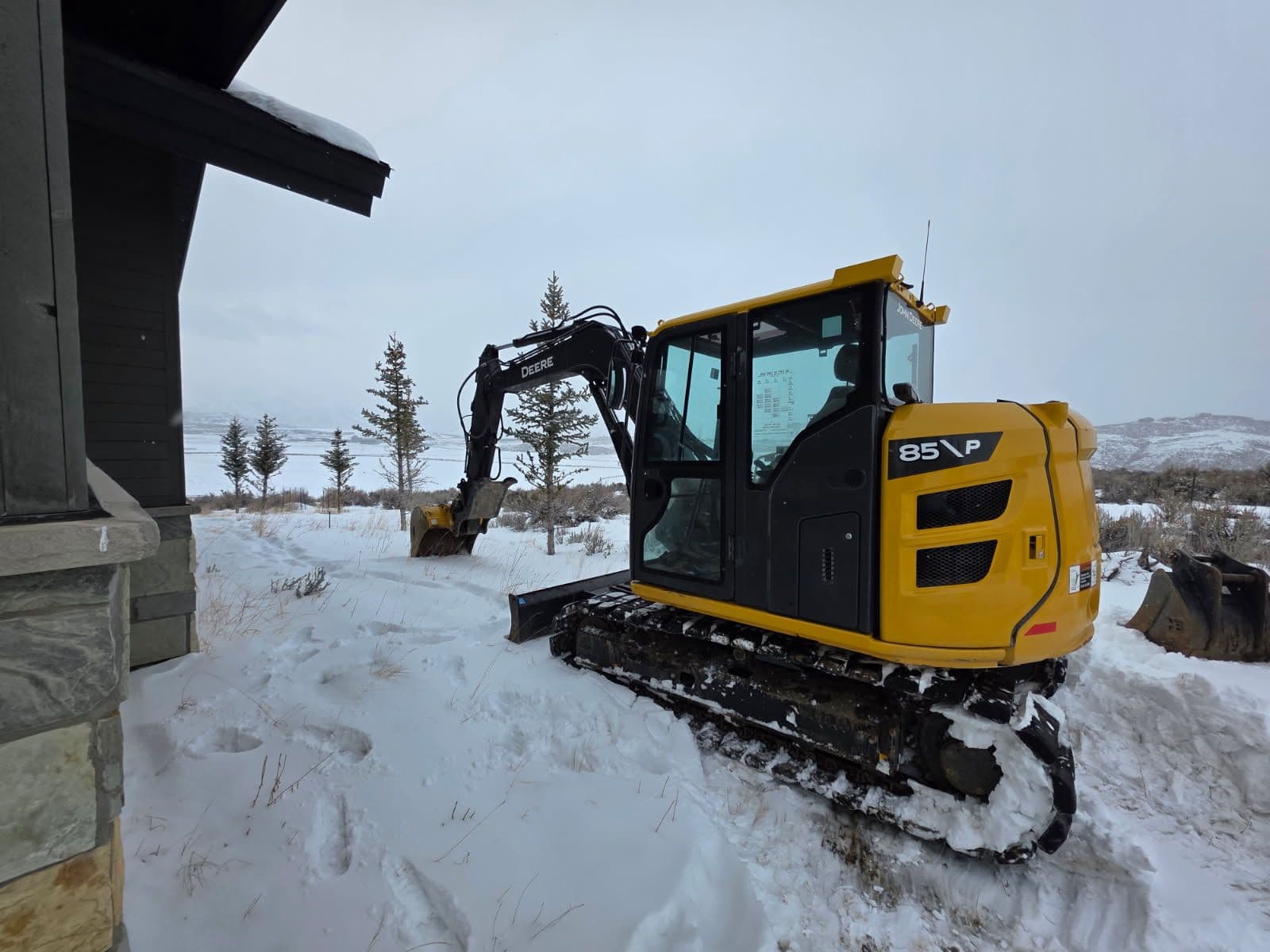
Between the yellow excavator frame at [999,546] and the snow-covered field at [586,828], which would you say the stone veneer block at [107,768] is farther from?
the yellow excavator frame at [999,546]

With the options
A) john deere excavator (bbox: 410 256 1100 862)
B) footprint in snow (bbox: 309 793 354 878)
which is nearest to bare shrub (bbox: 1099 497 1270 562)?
john deere excavator (bbox: 410 256 1100 862)

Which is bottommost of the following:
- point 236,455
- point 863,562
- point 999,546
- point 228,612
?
point 228,612

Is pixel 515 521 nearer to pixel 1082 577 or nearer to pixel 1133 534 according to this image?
pixel 1133 534

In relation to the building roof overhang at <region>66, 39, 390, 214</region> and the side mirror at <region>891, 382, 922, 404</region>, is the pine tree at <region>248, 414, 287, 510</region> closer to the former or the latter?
the building roof overhang at <region>66, 39, 390, 214</region>

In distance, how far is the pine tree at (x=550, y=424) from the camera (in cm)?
1168

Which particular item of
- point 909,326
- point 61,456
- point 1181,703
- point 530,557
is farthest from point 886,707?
point 530,557

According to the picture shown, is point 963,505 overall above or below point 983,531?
above

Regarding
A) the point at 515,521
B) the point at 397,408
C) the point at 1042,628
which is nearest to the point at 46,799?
the point at 1042,628

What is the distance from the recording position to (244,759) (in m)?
2.85

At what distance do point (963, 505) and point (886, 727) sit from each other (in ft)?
4.08

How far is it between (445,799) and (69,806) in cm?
164

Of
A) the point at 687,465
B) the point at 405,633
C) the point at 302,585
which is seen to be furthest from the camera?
the point at 302,585

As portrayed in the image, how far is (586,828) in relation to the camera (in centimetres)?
266

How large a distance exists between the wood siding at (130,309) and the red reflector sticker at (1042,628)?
561 centimetres
